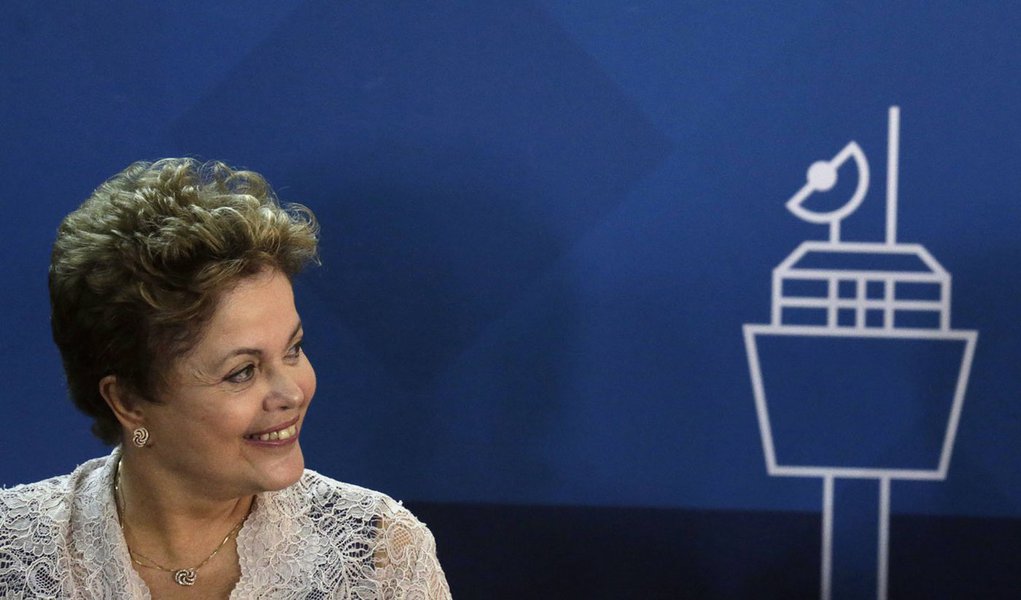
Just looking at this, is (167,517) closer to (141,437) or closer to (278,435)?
(141,437)

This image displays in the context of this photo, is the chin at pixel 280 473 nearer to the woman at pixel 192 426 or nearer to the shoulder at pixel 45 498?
the woman at pixel 192 426

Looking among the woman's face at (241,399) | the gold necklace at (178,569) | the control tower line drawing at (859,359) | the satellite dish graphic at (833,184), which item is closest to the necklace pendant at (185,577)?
the gold necklace at (178,569)

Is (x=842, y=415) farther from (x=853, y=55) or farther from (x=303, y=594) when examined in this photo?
(x=303, y=594)

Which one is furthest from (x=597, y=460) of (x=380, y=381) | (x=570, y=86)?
(x=570, y=86)

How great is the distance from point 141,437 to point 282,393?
25cm

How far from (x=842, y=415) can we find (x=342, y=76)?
4.10ft

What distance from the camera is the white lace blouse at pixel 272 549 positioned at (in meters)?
1.91

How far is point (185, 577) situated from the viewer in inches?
76.2

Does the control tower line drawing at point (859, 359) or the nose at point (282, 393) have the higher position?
the control tower line drawing at point (859, 359)

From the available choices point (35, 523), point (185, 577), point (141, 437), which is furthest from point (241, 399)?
point (35, 523)

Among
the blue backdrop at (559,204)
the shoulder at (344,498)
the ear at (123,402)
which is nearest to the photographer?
the ear at (123,402)

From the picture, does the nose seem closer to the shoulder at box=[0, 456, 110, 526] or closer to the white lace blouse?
the white lace blouse

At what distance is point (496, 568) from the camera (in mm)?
2658

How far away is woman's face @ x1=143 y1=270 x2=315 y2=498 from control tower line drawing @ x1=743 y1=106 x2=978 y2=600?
41.7 inches
